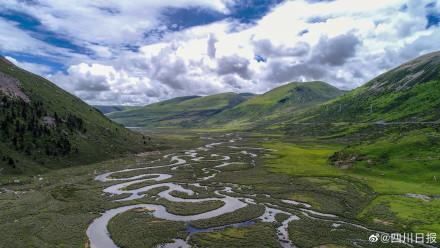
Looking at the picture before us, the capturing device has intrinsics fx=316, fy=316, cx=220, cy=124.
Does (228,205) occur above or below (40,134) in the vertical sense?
below

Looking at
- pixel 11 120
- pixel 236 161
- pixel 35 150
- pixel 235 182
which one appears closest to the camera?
pixel 235 182

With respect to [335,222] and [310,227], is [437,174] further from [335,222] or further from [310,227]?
[310,227]

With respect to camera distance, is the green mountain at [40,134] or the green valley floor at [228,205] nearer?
the green valley floor at [228,205]

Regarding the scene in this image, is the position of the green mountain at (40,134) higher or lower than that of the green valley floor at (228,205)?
higher

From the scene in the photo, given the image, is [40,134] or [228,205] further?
[40,134]

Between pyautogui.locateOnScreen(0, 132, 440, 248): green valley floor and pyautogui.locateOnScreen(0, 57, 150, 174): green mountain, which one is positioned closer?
pyautogui.locateOnScreen(0, 132, 440, 248): green valley floor

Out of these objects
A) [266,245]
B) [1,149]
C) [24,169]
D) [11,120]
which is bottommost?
[266,245]

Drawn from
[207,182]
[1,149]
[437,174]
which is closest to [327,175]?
[437,174]

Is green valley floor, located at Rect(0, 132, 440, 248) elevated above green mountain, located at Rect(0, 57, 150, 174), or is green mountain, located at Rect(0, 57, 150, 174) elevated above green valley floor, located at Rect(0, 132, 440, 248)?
green mountain, located at Rect(0, 57, 150, 174)
